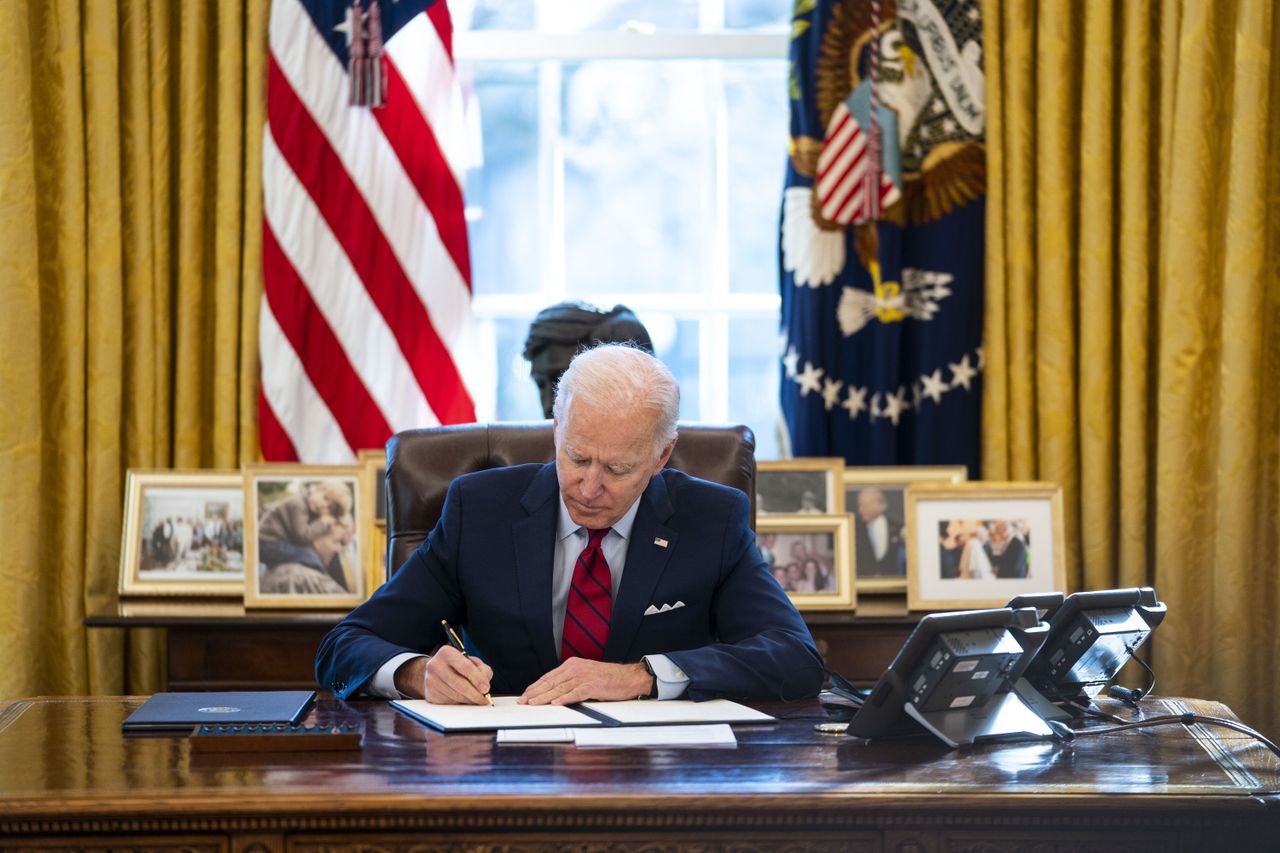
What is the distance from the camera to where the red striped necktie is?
255 centimetres

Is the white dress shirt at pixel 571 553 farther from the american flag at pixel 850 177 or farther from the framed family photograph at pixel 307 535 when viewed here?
the american flag at pixel 850 177

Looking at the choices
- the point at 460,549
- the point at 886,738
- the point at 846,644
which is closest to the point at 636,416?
the point at 460,549

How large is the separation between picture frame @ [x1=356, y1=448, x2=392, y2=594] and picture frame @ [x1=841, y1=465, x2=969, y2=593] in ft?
3.96

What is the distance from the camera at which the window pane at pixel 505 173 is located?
4223 millimetres

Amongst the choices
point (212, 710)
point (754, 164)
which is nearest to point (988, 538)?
point (754, 164)

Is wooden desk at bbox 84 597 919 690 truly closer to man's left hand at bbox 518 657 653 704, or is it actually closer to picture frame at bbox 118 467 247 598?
picture frame at bbox 118 467 247 598

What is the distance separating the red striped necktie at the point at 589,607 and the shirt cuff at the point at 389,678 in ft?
1.02

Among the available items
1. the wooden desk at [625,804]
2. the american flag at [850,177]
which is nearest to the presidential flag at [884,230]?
the american flag at [850,177]

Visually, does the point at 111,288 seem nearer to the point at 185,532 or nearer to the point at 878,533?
the point at 185,532

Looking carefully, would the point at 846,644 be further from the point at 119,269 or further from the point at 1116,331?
the point at 119,269

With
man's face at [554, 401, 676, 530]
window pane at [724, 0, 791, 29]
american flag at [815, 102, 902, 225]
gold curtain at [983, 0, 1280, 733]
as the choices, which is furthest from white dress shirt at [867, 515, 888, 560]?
window pane at [724, 0, 791, 29]

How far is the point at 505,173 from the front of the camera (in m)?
4.23

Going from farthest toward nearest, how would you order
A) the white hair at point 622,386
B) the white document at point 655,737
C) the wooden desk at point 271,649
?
the wooden desk at point 271,649
the white hair at point 622,386
the white document at point 655,737

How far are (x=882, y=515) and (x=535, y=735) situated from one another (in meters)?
1.95
